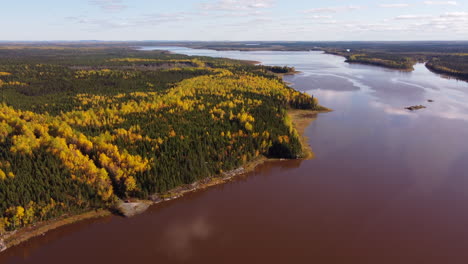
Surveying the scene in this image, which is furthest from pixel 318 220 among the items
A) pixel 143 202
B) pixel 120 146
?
pixel 120 146

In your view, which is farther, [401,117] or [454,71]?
[454,71]

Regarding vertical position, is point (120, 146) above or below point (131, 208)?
above

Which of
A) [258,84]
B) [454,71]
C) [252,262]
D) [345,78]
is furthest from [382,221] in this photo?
[454,71]

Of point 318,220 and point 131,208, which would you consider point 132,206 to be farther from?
point 318,220

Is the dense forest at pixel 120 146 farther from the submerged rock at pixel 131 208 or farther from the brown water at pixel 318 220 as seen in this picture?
the brown water at pixel 318 220

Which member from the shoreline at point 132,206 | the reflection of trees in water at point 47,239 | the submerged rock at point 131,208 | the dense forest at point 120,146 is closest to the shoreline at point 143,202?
the shoreline at point 132,206

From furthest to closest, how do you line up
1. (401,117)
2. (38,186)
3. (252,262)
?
Answer: (401,117)
(38,186)
(252,262)

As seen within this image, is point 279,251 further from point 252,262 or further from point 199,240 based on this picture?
point 199,240
